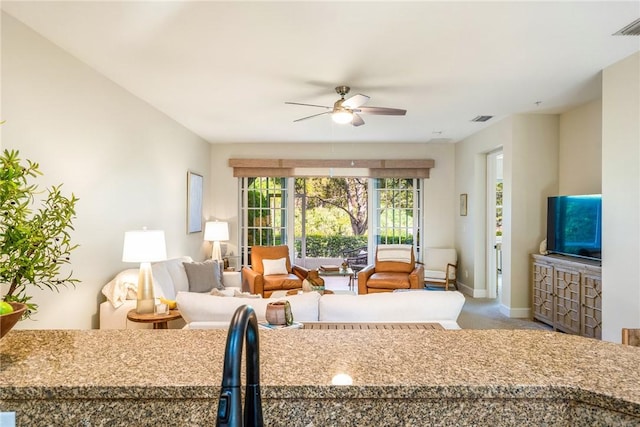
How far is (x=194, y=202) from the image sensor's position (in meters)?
5.90

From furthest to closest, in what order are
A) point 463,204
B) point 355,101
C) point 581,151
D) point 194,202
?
point 463,204 < point 194,202 < point 581,151 < point 355,101

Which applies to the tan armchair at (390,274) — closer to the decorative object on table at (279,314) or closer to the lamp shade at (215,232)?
the lamp shade at (215,232)

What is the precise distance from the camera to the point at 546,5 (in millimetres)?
2242

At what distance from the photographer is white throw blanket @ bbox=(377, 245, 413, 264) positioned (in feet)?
19.4

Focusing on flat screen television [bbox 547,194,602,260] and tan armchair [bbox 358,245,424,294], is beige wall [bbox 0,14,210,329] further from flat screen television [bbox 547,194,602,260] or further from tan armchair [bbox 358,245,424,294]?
flat screen television [bbox 547,194,602,260]

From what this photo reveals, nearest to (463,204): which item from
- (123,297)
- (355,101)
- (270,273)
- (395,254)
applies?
(395,254)

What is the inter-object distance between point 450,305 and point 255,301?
1257mm

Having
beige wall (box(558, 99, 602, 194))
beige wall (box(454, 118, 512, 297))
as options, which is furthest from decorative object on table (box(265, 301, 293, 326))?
beige wall (box(454, 118, 512, 297))

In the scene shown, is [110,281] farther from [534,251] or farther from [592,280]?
[534,251]

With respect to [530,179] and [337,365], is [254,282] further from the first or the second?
[337,365]

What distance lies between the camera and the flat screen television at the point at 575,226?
150 inches

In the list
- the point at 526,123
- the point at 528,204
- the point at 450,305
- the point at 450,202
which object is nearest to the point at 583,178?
the point at 528,204

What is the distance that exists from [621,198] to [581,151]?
1.64m

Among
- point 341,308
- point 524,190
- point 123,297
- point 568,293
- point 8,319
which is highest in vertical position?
point 524,190
